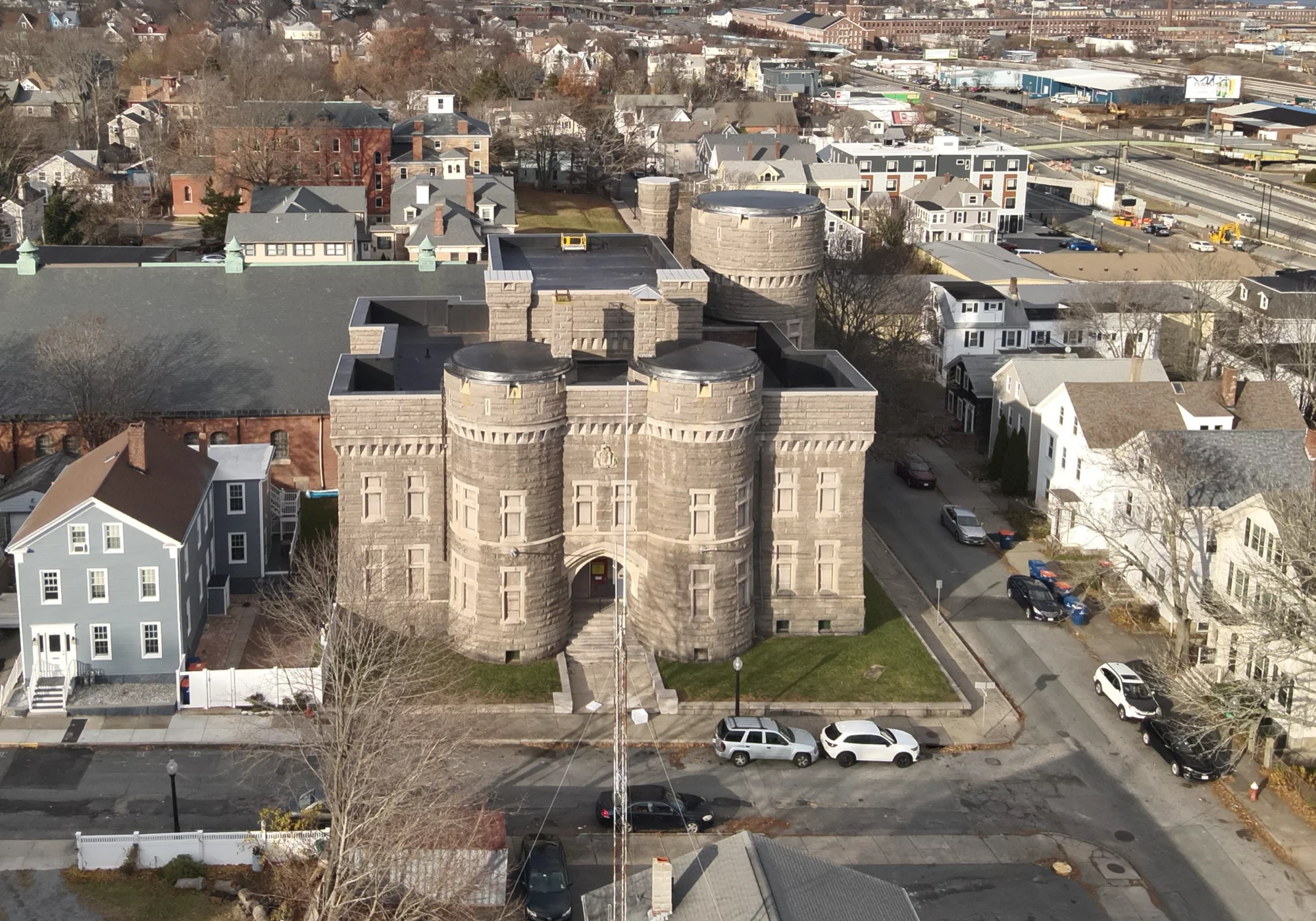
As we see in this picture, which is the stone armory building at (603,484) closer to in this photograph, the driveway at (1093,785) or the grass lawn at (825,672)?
the grass lawn at (825,672)

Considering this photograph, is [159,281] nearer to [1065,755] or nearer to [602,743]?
[602,743]

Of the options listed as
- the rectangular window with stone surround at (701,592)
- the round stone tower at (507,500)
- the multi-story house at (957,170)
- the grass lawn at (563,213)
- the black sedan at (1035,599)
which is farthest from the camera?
the multi-story house at (957,170)

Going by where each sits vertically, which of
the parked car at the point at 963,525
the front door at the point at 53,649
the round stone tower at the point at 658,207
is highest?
the round stone tower at the point at 658,207

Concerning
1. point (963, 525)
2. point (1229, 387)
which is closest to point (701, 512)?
point (963, 525)

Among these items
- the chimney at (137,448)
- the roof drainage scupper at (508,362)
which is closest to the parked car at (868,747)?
the roof drainage scupper at (508,362)

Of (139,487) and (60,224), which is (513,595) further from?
(60,224)

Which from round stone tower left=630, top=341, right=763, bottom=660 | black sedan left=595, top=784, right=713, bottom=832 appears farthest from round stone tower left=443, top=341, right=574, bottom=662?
black sedan left=595, top=784, right=713, bottom=832

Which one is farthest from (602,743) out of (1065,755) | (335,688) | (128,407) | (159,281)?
(159,281)

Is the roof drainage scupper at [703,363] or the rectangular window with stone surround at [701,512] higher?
the roof drainage scupper at [703,363]
